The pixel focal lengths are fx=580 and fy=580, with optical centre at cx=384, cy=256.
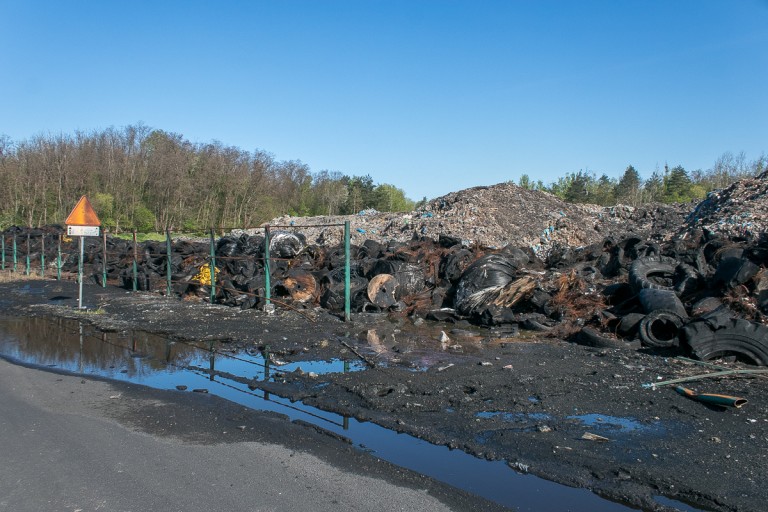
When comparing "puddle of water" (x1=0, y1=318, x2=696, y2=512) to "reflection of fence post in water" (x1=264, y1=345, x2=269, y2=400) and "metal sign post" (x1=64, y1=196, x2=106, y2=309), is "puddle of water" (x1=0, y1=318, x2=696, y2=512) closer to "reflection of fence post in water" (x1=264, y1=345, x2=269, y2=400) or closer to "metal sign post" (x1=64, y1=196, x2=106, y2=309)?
"reflection of fence post in water" (x1=264, y1=345, x2=269, y2=400)

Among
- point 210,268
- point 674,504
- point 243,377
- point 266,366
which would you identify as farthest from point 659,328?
point 210,268

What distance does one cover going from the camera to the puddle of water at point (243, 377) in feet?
13.4

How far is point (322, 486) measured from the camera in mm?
3982

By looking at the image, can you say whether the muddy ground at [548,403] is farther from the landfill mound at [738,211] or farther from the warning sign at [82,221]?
the landfill mound at [738,211]

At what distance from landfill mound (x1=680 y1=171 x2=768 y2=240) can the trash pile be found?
80mm

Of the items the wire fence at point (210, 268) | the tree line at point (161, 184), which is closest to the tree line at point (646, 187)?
the tree line at point (161, 184)

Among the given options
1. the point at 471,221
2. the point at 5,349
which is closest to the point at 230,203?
the point at 471,221

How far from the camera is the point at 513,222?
83.3ft

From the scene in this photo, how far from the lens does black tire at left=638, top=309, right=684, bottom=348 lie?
868cm

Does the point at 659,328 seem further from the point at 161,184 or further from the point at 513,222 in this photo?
the point at 161,184

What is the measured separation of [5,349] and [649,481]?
9.21 m

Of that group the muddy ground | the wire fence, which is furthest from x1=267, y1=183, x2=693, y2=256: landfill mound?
the muddy ground

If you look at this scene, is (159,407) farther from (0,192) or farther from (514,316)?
(0,192)

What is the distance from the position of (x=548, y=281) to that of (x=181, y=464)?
1017cm
